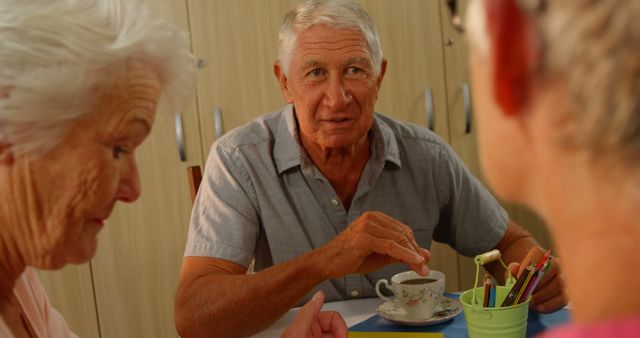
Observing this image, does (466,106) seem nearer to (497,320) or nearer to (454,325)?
(454,325)

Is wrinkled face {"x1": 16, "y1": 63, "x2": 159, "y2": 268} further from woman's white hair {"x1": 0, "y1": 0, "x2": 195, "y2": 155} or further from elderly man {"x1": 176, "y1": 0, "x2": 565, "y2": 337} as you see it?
elderly man {"x1": 176, "y1": 0, "x2": 565, "y2": 337}

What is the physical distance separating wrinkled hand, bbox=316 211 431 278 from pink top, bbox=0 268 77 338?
0.54 meters

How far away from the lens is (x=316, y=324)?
4.40 feet

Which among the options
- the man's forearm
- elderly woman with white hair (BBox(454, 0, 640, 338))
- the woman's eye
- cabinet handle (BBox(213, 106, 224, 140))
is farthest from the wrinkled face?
cabinet handle (BBox(213, 106, 224, 140))

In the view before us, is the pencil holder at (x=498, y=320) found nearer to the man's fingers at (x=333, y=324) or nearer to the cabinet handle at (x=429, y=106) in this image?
the man's fingers at (x=333, y=324)

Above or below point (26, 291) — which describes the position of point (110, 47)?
above

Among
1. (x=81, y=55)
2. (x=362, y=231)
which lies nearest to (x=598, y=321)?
(x=81, y=55)

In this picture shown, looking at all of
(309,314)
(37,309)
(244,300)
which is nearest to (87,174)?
(37,309)

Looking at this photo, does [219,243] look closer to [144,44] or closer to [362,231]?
[362,231]

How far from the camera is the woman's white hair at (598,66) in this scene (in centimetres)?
42

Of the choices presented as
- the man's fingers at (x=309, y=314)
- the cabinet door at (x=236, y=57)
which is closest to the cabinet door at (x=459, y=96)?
the cabinet door at (x=236, y=57)

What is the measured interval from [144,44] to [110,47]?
6cm

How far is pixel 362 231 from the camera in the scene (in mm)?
1531

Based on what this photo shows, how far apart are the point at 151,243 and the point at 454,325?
1827 mm
